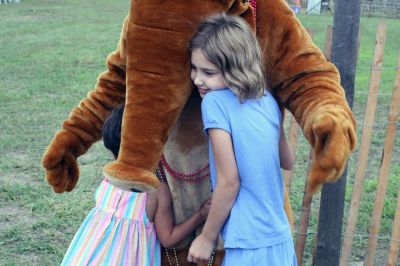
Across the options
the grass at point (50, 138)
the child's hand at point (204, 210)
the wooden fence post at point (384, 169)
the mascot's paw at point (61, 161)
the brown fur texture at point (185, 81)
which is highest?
the brown fur texture at point (185, 81)

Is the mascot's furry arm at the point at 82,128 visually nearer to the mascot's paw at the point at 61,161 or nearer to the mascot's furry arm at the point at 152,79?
the mascot's paw at the point at 61,161

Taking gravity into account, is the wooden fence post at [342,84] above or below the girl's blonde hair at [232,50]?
below

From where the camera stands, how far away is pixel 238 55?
1.89 meters

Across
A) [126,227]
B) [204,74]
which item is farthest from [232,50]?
[126,227]

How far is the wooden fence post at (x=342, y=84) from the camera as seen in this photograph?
263cm

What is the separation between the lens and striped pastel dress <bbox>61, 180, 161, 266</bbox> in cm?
227

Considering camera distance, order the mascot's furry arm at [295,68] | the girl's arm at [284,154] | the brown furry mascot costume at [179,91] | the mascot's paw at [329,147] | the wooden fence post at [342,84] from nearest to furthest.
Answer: the mascot's paw at [329,147] < the brown furry mascot costume at [179,91] < the mascot's furry arm at [295,68] < the girl's arm at [284,154] < the wooden fence post at [342,84]

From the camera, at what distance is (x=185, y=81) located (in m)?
1.92

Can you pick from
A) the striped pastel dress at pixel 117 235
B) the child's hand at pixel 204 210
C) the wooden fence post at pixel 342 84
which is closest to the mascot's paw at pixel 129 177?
the child's hand at pixel 204 210

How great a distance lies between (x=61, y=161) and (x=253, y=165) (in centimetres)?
70

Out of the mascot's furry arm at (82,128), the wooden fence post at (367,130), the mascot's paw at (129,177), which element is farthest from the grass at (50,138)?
the mascot's paw at (129,177)

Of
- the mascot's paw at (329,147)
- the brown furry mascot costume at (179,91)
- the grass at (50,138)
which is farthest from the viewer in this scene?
the grass at (50,138)

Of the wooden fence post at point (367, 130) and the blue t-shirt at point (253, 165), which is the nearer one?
the blue t-shirt at point (253, 165)

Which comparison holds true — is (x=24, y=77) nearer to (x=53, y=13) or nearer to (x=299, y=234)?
(x=299, y=234)
